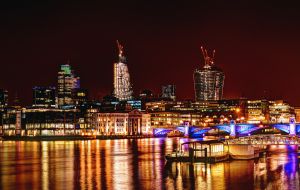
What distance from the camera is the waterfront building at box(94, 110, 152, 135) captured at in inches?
4438

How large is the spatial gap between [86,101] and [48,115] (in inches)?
1756

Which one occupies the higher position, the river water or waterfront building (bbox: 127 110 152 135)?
waterfront building (bbox: 127 110 152 135)

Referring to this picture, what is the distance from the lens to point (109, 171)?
4459 centimetres

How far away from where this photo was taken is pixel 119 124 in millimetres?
113500

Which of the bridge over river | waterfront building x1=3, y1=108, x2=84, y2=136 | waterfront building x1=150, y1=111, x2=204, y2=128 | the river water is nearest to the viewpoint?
the river water

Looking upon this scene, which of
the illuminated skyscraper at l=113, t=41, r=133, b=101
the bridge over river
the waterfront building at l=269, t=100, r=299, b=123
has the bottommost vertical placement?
the bridge over river

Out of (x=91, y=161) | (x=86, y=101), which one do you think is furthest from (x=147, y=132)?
(x=91, y=161)

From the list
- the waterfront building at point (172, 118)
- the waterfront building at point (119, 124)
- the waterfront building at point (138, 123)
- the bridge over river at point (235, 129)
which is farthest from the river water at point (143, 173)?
the waterfront building at point (172, 118)

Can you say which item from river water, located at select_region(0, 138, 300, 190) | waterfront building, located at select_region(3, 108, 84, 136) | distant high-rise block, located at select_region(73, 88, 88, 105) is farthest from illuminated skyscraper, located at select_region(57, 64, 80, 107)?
river water, located at select_region(0, 138, 300, 190)

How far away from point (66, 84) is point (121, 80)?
1597 cm

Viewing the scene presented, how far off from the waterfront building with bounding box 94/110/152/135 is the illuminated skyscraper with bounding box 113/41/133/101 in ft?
194

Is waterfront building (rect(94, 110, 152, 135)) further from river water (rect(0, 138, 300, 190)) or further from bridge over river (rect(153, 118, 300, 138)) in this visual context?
river water (rect(0, 138, 300, 190))

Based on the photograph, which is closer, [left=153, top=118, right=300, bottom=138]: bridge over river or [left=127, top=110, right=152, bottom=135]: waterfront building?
[left=153, top=118, right=300, bottom=138]: bridge over river

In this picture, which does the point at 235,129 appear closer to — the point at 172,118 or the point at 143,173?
the point at 172,118
